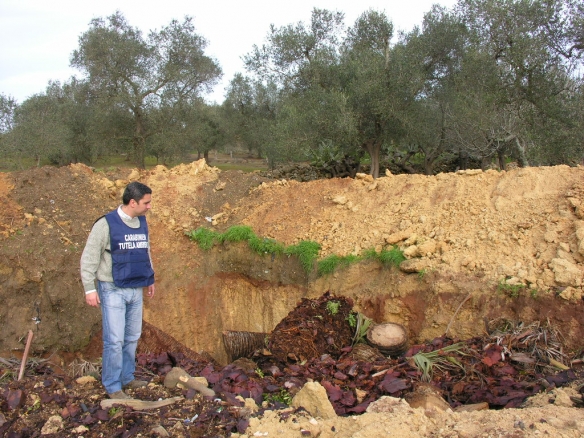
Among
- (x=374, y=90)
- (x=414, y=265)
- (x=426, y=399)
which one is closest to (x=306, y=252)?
(x=414, y=265)

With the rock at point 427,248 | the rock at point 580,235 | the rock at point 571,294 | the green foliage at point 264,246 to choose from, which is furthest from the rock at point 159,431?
the rock at point 580,235

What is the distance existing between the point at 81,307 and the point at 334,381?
5.03 m

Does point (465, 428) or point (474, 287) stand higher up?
point (474, 287)

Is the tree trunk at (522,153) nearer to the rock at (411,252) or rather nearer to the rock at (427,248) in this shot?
the rock at (427,248)

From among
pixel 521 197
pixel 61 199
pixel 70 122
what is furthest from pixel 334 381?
pixel 70 122

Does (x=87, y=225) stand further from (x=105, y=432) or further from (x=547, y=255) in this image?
(x=547, y=255)

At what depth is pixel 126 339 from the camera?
Answer: 14.6 ft

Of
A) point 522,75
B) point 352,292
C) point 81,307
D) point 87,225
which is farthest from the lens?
point 522,75

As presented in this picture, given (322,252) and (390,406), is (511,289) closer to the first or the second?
(390,406)

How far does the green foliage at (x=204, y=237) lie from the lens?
Result: 9.39 m

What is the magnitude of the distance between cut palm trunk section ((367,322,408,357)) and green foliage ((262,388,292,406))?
163 centimetres

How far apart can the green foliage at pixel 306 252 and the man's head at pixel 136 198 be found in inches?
163

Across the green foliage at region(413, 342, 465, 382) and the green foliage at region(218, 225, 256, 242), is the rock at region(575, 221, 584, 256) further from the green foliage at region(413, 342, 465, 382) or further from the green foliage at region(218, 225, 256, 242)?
the green foliage at region(218, 225, 256, 242)

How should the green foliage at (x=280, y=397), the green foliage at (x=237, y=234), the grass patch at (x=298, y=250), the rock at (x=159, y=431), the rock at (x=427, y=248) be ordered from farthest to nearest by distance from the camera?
the green foliage at (x=237, y=234), the grass patch at (x=298, y=250), the rock at (x=427, y=248), the green foliage at (x=280, y=397), the rock at (x=159, y=431)
